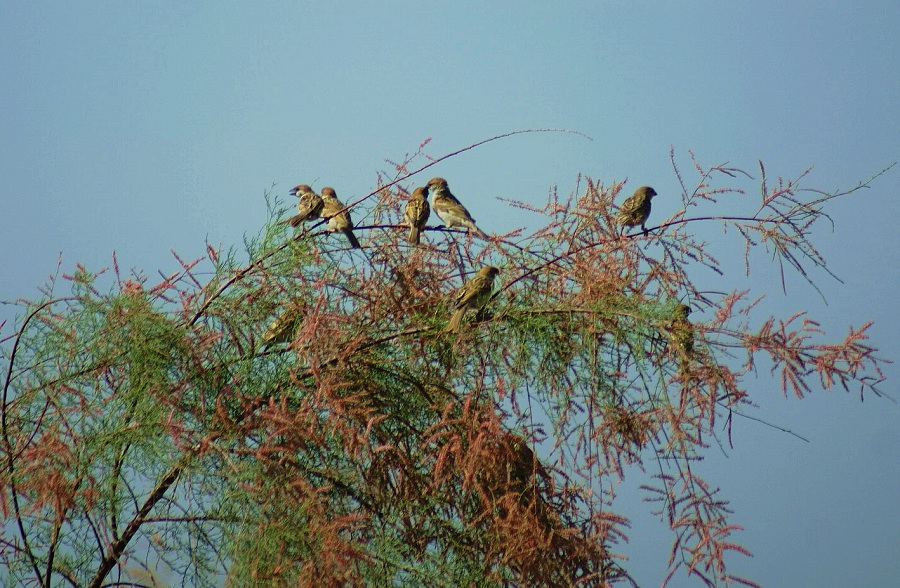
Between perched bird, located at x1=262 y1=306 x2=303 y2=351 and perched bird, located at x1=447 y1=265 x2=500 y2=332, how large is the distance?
27.2 inches

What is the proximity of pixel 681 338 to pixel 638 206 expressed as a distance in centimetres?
253

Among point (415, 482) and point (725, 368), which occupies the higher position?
point (725, 368)

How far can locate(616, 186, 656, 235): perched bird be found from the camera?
20.1ft

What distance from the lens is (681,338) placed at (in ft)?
12.7

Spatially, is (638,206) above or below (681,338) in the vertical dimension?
above

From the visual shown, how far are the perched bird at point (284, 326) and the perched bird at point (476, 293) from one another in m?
0.69

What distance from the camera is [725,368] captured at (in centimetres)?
371

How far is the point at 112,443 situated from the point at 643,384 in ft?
6.87

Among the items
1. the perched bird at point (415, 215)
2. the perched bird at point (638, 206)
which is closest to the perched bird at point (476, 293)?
the perched bird at point (415, 215)

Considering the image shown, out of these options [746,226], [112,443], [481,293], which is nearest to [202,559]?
[112,443]

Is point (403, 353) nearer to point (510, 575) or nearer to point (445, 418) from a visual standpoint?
point (445, 418)

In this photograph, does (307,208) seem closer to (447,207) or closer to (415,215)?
(415,215)

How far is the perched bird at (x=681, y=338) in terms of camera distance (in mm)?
3764

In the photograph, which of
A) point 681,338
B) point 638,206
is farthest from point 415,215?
point 638,206
